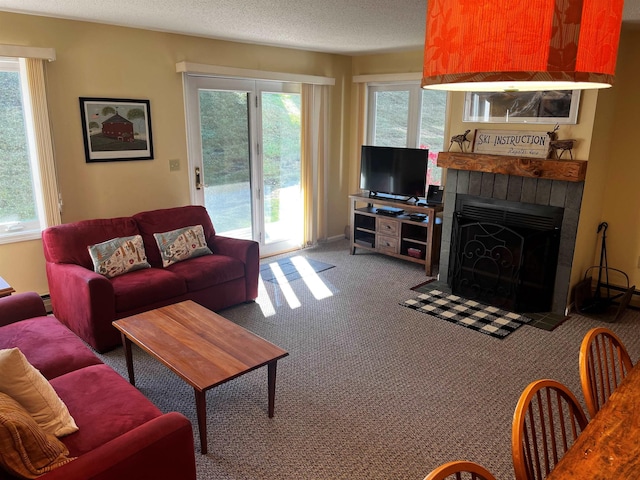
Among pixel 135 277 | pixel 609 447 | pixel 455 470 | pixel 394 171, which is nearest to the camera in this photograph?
pixel 455 470

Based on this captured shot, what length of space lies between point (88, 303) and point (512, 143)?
3692mm

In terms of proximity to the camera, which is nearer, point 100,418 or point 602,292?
point 100,418

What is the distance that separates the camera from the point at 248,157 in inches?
212

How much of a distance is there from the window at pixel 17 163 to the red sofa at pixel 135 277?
0.44 meters

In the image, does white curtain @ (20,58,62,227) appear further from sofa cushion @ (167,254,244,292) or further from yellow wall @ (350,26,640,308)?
yellow wall @ (350,26,640,308)

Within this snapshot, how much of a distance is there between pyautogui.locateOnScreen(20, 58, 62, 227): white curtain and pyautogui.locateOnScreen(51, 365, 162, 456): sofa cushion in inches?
81.9

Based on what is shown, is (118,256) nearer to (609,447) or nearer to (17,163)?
(17,163)

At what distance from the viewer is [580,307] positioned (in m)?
4.30

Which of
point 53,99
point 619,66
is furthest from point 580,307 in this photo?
point 53,99

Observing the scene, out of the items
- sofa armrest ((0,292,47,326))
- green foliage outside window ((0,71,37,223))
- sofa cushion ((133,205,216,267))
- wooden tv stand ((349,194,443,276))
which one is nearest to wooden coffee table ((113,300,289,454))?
sofa armrest ((0,292,47,326))

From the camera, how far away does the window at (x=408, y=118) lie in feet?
18.0

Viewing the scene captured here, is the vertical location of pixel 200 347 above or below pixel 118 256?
below

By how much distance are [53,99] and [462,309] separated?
3908mm

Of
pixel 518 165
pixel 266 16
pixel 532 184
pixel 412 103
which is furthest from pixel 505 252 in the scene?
pixel 266 16
